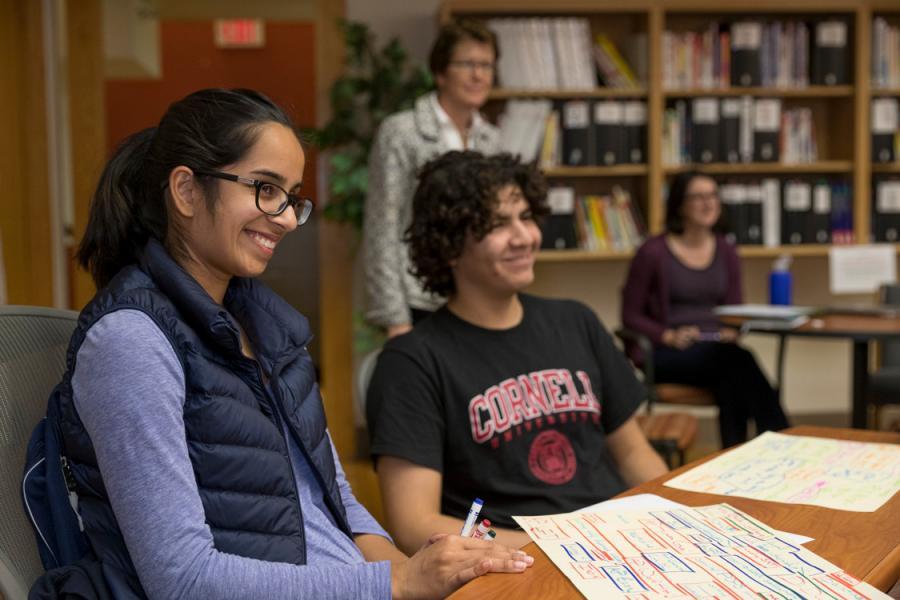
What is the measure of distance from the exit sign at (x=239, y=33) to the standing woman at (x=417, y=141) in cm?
563

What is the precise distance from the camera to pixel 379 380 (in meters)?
1.77

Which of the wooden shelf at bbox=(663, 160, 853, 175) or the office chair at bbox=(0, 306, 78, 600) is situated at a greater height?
the wooden shelf at bbox=(663, 160, 853, 175)

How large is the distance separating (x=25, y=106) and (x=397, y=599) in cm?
473

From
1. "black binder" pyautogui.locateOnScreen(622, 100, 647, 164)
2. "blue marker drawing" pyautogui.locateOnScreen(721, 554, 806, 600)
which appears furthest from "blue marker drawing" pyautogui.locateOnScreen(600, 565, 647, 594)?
"black binder" pyautogui.locateOnScreen(622, 100, 647, 164)

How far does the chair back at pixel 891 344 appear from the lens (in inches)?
170

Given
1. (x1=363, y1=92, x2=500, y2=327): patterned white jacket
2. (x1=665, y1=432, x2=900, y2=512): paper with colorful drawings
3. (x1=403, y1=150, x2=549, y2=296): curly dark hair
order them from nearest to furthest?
(x1=665, y1=432, x2=900, y2=512): paper with colorful drawings, (x1=403, y1=150, x2=549, y2=296): curly dark hair, (x1=363, y1=92, x2=500, y2=327): patterned white jacket

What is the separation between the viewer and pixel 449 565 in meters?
1.16

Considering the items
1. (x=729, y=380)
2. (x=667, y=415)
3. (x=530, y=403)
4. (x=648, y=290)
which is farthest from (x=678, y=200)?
(x=530, y=403)

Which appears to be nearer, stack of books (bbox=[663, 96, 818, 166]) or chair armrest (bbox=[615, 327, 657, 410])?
chair armrest (bbox=[615, 327, 657, 410])

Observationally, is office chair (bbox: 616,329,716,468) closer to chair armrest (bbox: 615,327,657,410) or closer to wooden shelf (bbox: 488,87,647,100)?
chair armrest (bbox: 615,327,657,410)

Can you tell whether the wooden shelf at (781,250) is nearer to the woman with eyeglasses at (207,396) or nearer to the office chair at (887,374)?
the office chair at (887,374)

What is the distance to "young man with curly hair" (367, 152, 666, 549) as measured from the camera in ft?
5.59

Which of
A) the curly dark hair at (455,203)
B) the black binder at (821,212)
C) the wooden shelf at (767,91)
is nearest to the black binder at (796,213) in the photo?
the black binder at (821,212)

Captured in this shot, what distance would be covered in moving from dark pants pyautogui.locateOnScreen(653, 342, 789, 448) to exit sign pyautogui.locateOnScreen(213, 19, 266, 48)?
5.59 meters
